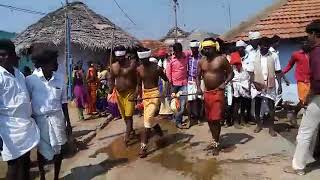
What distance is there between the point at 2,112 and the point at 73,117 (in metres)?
7.82

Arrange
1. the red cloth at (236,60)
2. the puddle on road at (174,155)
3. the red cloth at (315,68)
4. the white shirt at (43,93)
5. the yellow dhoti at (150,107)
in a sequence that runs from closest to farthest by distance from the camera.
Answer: the red cloth at (315,68) → the white shirt at (43,93) → the puddle on road at (174,155) → the yellow dhoti at (150,107) → the red cloth at (236,60)

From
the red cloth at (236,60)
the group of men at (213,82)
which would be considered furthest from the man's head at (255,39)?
the red cloth at (236,60)

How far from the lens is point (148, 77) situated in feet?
26.1

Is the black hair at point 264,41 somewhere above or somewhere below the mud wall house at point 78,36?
below

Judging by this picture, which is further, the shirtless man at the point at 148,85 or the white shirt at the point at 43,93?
the shirtless man at the point at 148,85

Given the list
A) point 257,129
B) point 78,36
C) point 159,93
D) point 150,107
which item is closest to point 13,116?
point 150,107

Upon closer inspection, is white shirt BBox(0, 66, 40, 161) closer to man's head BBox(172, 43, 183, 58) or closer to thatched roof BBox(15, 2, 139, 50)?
man's head BBox(172, 43, 183, 58)

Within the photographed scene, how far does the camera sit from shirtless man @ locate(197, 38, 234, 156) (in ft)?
23.7

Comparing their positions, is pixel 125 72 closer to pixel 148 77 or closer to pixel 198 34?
pixel 148 77

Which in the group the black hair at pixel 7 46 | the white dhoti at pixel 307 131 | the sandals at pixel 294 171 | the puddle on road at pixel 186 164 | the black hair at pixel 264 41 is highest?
the black hair at pixel 7 46

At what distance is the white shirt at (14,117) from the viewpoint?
513 cm

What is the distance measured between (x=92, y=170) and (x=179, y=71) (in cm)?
339

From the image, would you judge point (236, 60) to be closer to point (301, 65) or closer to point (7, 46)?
point (301, 65)

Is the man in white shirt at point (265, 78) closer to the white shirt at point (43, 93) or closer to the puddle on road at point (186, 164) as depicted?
the puddle on road at point (186, 164)
